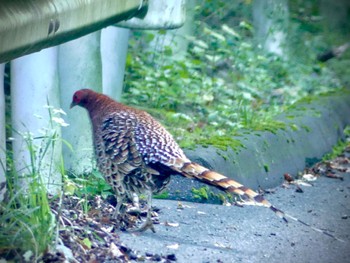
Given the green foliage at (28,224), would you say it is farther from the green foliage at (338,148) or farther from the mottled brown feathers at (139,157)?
the green foliage at (338,148)

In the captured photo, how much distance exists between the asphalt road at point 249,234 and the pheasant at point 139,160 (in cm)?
25

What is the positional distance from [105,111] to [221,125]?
12.8 feet

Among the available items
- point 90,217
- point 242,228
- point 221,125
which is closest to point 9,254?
point 90,217

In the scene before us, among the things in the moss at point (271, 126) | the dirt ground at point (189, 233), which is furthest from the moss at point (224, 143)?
the moss at point (271, 126)

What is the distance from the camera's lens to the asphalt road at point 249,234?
616 cm

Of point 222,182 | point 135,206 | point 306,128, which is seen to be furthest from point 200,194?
Answer: point 306,128

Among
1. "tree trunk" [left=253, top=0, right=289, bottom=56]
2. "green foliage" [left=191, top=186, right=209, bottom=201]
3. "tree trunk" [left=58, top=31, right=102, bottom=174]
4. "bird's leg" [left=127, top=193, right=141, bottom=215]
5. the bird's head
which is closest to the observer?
"bird's leg" [left=127, top=193, right=141, bottom=215]

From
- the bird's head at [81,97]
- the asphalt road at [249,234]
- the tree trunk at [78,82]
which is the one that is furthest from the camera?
the tree trunk at [78,82]

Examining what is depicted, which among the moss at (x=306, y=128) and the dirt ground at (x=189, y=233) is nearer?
the dirt ground at (x=189, y=233)

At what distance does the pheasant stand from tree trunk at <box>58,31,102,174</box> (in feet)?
2.64

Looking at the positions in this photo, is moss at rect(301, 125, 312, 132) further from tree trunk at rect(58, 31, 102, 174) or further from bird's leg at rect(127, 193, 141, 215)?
bird's leg at rect(127, 193, 141, 215)

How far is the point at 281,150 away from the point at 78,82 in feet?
8.44

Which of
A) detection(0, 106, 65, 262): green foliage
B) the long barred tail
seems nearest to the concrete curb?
the long barred tail

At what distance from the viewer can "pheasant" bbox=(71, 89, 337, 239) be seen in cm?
638
